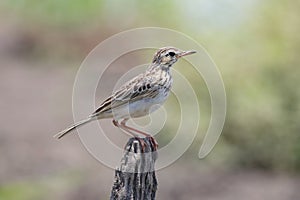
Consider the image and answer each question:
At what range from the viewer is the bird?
14.1 ft

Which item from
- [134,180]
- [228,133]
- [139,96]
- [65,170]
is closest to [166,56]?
[139,96]

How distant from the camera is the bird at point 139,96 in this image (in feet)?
14.1

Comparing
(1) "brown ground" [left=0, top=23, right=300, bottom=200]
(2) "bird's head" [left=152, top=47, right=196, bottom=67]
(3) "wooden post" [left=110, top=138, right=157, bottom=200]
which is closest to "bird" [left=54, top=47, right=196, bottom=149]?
(2) "bird's head" [left=152, top=47, right=196, bottom=67]

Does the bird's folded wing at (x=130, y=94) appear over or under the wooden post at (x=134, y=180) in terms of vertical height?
over

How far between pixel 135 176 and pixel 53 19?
16.2 m

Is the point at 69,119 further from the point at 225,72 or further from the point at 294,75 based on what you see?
the point at 294,75

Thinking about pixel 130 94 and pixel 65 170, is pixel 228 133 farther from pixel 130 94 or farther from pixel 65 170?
pixel 130 94

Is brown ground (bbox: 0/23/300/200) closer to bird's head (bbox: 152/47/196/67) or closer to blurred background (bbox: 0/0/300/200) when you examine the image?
blurred background (bbox: 0/0/300/200)

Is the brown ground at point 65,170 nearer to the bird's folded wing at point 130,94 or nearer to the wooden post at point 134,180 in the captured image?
the bird's folded wing at point 130,94

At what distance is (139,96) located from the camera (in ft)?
14.3

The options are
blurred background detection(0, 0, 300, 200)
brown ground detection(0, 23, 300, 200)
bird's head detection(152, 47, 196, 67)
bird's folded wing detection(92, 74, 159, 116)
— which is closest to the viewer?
Result: bird's folded wing detection(92, 74, 159, 116)

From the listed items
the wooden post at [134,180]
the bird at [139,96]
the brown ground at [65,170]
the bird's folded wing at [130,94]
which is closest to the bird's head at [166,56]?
the bird at [139,96]

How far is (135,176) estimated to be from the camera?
4023 mm

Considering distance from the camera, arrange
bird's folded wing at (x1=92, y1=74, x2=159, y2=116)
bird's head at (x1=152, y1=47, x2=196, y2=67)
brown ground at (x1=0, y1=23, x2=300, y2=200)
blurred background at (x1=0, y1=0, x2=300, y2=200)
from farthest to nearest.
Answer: blurred background at (x1=0, y1=0, x2=300, y2=200), brown ground at (x1=0, y1=23, x2=300, y2=200), bird's head at (x1=152, y1=47, x2=196, y2=67), bird's folded wing at (x1=92, y1=74, x2=159, y2=116)
